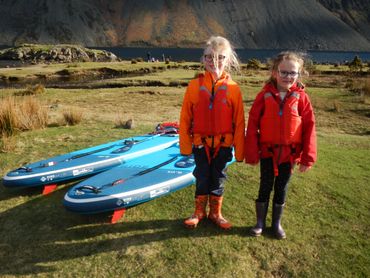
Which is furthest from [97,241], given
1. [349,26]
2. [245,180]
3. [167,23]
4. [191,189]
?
[349,26]

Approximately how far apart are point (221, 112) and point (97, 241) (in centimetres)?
225

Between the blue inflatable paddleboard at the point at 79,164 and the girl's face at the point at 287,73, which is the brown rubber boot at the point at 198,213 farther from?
the blue inflatable paddleboard at the point at 79,164

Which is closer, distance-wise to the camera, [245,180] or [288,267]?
[288,267]

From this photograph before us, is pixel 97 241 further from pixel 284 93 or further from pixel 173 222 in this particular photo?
pixel 284 93

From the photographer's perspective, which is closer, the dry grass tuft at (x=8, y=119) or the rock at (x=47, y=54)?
the dry grass tuft at (x=8, y=119)

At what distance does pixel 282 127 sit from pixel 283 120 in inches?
3.2

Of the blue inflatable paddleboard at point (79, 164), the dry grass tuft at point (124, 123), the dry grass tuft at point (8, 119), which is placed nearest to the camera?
the blue inflatable paddleboard at point (79, 164)

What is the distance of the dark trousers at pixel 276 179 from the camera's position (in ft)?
13.8

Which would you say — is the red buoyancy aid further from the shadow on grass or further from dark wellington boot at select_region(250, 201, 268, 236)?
the shadow on grass

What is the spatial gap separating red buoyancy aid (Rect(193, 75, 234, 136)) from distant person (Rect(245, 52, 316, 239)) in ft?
0.97

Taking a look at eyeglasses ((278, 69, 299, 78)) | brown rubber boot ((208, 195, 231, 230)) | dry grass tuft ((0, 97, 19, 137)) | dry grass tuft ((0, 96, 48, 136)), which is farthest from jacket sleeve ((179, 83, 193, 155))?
dry grass tuft ((0, 97, 19, 137))

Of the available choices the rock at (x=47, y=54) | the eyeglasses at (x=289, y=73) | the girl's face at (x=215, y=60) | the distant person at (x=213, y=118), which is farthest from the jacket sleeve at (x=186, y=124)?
the rock at (x=47, y=54)

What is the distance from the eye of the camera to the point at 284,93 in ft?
13.4

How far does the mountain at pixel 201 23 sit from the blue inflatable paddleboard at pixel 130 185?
14641 cm
